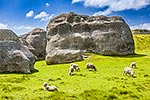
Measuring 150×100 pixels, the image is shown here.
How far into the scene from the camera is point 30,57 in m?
42.3

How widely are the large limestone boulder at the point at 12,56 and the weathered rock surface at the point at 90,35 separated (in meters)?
16.7

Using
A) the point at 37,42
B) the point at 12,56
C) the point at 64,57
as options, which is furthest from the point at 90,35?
the point at 12,56

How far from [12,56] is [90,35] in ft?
85.8

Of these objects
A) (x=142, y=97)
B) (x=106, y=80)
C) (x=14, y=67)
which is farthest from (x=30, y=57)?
(x=142, y=97)

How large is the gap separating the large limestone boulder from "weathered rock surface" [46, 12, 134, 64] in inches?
657

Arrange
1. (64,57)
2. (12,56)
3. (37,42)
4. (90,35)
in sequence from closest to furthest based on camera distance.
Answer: (12,56) → (64,57) → (90,35) → (37,42)

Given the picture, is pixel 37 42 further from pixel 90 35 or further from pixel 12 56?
pixel 12 56

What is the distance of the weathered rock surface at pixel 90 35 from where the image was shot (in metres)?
59.8

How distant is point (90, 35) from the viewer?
204ft

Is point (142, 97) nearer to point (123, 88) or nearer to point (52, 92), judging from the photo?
point (123, 88)

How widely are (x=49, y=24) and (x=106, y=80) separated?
35.4 meters

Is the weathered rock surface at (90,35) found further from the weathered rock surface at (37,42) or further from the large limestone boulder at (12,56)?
the large limestone boulder at (12,56)

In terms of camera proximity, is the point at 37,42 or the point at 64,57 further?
the point at 37,42

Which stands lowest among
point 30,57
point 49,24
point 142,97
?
point 142,97
